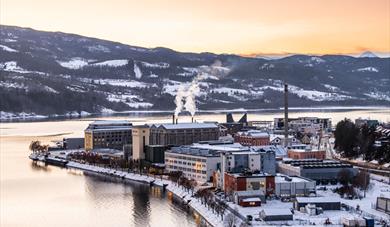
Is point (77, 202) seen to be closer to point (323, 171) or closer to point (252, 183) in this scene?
point (252, 183)

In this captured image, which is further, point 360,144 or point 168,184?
point 360,144

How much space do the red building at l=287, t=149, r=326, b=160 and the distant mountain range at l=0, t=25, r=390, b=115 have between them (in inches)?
1180

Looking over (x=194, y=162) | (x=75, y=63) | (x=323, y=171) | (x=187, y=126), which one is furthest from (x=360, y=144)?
(x=75, y=63)

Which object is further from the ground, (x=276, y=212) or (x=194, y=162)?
(x=194, y=162)

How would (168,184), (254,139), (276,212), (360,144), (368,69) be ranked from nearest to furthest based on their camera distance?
(276,212) < (168,184) < (360,144) < (254,139) < (368,69)

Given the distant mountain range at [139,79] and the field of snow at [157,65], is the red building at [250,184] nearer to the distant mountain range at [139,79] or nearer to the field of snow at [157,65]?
the distant mountain range at [139,79]

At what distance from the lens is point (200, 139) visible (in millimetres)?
17469

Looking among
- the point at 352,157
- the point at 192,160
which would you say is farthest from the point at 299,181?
the point at 352,157

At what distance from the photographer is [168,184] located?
12.6 metres

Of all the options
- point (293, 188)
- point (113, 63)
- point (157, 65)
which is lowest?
point (293, 188)

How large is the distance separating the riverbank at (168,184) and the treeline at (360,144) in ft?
15.4

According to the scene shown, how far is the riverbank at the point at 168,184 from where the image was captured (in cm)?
934

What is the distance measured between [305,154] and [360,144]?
167 centimetres

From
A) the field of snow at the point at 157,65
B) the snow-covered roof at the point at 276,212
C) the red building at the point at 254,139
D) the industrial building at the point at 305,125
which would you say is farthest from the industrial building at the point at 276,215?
the field of snow at the point at 157,65
